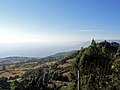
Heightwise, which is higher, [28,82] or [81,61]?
[81,61]

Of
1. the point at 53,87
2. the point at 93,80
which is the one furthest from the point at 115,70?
the point at 53,87

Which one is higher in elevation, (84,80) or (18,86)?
(84,80)

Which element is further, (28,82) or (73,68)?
(28,82)

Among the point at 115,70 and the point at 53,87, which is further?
the point at 53,87

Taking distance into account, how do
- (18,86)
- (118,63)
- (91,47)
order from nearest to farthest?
1. (118,63)
2. (91,47)
3. (18,86)

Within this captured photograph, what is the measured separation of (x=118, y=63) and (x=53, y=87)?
3611cm

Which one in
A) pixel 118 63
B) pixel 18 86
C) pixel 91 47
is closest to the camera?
pixel 118 63

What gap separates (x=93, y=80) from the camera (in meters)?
29.5

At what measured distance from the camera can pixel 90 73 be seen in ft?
96.7

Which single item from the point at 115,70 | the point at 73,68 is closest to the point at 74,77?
the point at 73,68

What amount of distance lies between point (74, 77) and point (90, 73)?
319 cm

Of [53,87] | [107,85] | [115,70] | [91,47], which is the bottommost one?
[53,87]

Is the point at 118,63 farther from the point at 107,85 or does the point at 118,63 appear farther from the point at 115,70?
the point at 107,85

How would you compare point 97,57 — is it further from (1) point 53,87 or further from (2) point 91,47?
(1) point 53,87
